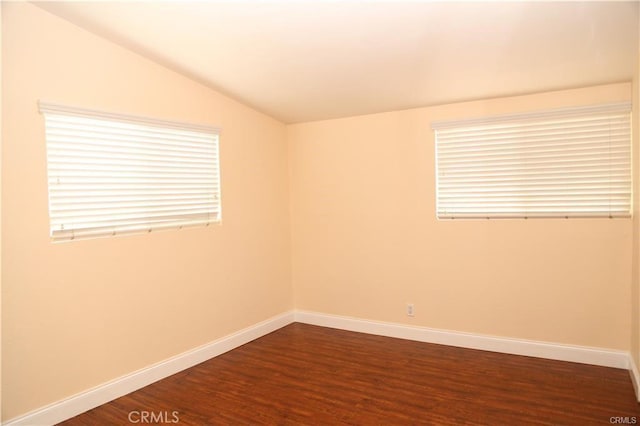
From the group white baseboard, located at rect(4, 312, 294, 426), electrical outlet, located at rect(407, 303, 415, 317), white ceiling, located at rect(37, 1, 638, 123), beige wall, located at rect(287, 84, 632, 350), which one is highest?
white ceiling, located at rect(37, 1, 638, 123)

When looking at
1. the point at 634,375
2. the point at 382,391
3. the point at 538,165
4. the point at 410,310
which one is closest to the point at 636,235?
the point at 538,165

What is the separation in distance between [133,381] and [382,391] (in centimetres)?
189

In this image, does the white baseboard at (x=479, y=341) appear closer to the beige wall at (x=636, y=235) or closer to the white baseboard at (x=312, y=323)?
the white baseboard at (x=312, y=323)

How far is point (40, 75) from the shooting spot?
264 cm

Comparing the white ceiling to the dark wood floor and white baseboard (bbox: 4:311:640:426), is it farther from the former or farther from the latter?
the dark wood floor

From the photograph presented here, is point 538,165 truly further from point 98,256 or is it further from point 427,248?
point 98,256

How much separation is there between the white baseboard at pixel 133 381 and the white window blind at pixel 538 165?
233 cm

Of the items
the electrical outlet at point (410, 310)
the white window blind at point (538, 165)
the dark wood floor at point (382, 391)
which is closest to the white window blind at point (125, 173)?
the dark wood floor at point (382, 391)

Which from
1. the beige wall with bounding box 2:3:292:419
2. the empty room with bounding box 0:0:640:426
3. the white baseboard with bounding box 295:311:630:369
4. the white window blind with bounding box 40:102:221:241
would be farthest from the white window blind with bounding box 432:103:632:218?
the white window blind with bounding box 40:102:221:241

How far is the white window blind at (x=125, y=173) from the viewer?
2.76 meters

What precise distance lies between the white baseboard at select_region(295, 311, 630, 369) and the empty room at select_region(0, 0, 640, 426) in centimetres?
2

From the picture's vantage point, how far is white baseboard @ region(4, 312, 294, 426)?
2611 millimetres

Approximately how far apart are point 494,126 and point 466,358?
2.07 meters

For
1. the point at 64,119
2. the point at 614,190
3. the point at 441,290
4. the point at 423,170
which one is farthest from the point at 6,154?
the point at 614,190
